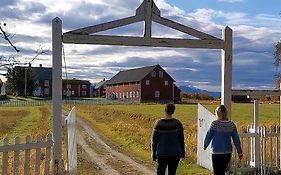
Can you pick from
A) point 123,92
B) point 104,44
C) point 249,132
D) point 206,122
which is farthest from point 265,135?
point 123,92

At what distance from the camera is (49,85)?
117625 mm

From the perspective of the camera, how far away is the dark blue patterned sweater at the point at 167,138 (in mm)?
7852

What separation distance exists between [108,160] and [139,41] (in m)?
5.50

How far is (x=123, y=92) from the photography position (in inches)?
3789

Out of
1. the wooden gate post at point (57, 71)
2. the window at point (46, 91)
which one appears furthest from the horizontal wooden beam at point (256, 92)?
the window at point (46, 91)

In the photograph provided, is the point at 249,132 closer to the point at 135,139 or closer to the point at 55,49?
the point at 55,49

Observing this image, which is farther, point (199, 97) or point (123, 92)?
point (123, 92)

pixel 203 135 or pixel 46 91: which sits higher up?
pixel 46 91

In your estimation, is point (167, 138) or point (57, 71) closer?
point (167, 138)

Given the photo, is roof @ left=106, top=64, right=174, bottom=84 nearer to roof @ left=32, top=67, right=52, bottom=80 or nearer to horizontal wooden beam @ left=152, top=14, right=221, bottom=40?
roof @ left=32, top=67, right=52, bottom=80

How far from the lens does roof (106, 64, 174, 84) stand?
87.2m

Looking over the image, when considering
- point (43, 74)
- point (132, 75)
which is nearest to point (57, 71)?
point (132, 75)

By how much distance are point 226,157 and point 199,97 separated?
7958 cm

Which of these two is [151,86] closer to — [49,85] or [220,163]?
[49,85]
